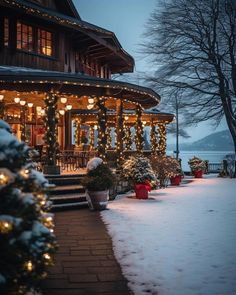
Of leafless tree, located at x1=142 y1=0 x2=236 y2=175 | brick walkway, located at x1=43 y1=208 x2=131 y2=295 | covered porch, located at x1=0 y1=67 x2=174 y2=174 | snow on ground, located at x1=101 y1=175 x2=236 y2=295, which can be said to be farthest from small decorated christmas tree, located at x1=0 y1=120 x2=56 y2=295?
leafless tree, located at x1=142 y1=0 x2=236 y2=175

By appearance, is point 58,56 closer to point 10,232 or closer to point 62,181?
point 62,181

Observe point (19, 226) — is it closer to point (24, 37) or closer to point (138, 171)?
point (138, 171)

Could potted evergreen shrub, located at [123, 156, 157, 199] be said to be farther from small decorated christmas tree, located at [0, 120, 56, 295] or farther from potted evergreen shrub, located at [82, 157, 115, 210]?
small decorated christmas tree, located at [0, 120, 56, 295]

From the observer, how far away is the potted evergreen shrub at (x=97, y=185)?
36.5ft

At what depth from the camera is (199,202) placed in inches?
508

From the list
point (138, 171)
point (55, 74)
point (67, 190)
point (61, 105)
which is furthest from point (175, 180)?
point (55, 74)

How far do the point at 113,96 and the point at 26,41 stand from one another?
5.02 m

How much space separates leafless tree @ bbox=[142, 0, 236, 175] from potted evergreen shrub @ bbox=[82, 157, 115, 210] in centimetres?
1628

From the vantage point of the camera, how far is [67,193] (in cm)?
1262

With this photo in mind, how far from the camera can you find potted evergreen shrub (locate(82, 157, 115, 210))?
36.5 ft

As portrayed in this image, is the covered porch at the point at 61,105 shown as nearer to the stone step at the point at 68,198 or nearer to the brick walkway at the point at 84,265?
the stone step at the point at 68,198

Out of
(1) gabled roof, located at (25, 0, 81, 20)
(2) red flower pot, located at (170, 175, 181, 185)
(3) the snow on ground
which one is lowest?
(3) the snow on ground

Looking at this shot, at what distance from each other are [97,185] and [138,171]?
3.26m

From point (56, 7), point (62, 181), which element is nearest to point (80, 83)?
point (62, 181)
